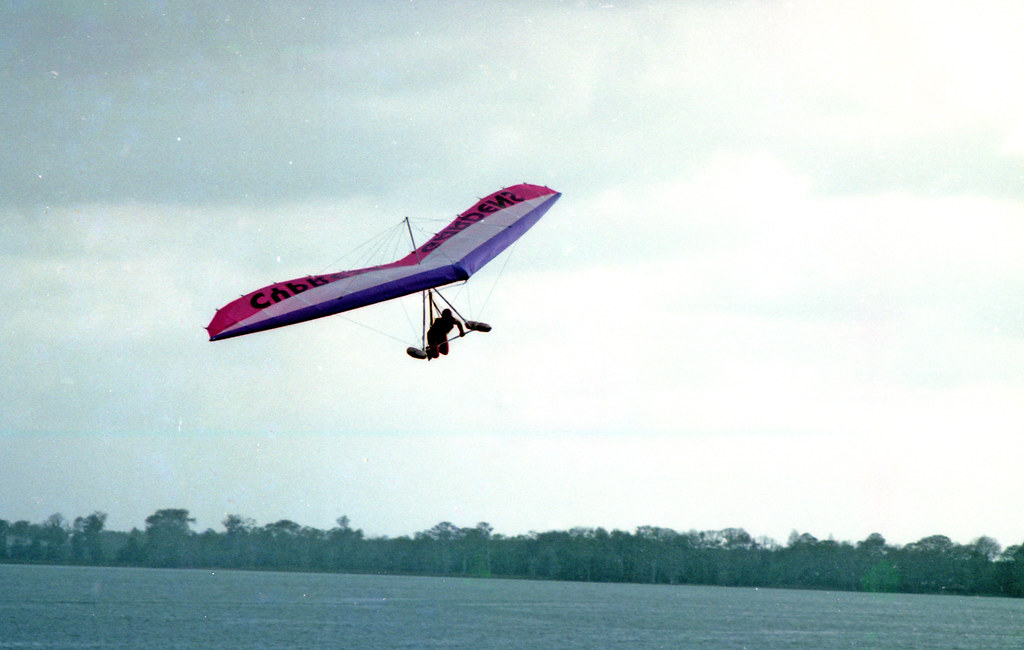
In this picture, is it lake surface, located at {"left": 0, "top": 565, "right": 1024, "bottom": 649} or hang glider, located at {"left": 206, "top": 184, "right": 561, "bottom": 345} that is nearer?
hang glider, located at {"left": 206, "top": 184, "right": 561, "bottom": 345}

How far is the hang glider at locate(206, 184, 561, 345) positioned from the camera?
25781 millimetres

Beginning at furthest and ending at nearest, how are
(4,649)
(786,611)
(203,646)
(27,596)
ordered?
(786,611)
(27,596)
(203,646)
(4,649)

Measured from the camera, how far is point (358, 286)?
27391 millimetres

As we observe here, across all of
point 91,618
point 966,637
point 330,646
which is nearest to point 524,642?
point 330,646

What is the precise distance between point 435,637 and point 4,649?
40.8 m

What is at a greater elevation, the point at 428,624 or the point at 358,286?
the point at 358,286

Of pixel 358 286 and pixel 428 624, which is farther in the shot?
pixel 428 624

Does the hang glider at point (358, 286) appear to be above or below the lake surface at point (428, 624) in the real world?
above

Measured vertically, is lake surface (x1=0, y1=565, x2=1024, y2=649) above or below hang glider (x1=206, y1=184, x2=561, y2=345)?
below

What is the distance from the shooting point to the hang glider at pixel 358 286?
1015 inches

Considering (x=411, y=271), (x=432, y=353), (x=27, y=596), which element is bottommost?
(x=27, y=596)

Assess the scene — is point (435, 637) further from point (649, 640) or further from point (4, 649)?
point (4, 649)

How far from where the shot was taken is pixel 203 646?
92.8 metres

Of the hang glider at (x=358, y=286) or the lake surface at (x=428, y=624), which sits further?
the lake surface at (x=428, y=624)
